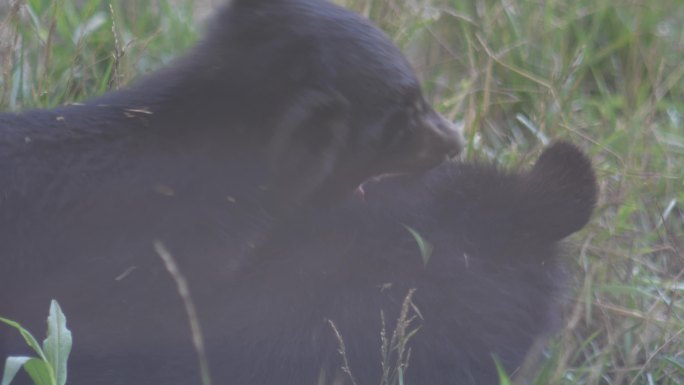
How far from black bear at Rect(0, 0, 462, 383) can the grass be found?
0.73 meters

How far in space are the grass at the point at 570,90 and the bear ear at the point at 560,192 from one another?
28 cm

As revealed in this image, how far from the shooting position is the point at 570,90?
4.50m

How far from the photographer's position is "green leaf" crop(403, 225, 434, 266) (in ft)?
10.1

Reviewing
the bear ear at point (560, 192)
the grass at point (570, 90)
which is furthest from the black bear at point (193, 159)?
the grass at point (570, 90)

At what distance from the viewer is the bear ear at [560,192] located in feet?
10.8

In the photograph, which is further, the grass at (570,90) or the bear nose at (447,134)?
the grass at (570,90)

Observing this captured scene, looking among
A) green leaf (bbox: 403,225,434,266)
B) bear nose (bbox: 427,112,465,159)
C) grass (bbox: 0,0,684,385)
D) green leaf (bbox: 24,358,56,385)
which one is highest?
bear nose (bbox: 427,112,465,159)

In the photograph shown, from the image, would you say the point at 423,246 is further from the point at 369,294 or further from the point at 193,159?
the point at 193,159

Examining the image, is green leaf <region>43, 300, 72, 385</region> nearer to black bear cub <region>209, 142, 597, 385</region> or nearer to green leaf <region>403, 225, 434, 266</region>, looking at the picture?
black bear cub <region>209, 142, 597, 385</region>

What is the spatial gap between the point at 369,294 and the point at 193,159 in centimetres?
59

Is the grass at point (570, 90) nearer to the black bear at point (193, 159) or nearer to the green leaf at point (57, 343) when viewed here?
the black bear at point (193, 159)

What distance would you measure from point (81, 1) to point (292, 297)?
2.56m

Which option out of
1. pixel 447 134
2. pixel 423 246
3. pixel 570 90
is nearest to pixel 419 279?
pixel 423 246

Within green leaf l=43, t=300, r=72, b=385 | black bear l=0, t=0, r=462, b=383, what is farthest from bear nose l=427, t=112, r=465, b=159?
green leaf l=43, t=300, r=72, b=385
